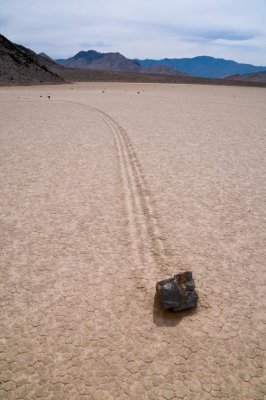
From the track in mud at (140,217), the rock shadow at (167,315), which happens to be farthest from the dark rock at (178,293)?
the track in mud at (140,217)

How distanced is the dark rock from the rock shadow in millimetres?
43

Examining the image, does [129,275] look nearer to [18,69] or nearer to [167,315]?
[167,315]

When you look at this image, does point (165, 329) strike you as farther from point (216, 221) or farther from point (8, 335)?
point (216, 221)

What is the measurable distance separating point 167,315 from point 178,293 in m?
0.23

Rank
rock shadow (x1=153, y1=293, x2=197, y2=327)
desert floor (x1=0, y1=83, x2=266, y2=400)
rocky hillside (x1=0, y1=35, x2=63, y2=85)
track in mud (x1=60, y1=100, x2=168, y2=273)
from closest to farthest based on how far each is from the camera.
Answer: desert floor (x1=0, y1=83, x2=266, y2=400) < rock shadow (x1=153, y1=293, x2=197, y2=327) < track in mud (x1=60, y1=100, x2=168, y2=273) < rocky hillside (x1=0, y1=35, x2=63, y2=85)

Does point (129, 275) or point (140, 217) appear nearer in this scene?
point (129, 275)

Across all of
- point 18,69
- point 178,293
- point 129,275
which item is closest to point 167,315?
point 178,293

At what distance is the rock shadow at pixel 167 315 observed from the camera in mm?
3166

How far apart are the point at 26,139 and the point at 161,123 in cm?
591

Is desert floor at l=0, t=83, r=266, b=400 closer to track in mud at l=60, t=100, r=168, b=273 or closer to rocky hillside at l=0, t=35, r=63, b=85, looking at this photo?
track in mud at l=60, t=100, r=168, b=273

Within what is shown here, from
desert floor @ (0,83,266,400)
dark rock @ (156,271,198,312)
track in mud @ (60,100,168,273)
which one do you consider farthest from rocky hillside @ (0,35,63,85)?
dark rock @ (156,271,198,312)

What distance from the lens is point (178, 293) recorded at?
3.28 meters

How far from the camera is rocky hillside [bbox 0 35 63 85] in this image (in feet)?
148

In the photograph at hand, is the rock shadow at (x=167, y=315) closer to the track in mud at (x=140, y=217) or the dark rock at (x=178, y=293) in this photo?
the dark rock at (x=178, y=293)
